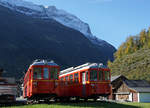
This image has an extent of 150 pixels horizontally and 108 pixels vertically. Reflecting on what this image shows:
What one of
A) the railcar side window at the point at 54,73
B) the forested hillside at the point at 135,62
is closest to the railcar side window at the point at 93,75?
the railcar side window at the point at 54,73

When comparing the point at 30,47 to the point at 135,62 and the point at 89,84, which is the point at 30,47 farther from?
the point at 89,84

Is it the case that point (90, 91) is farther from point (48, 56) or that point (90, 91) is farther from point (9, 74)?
point (48, 56)

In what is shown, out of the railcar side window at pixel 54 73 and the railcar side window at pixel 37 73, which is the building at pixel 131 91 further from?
the railcar side window at pixel 37 73

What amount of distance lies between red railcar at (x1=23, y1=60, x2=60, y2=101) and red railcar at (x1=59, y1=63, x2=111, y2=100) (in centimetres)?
192

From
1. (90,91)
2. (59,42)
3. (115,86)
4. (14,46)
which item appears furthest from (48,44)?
(90,91)

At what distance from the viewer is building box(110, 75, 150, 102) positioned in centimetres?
4838

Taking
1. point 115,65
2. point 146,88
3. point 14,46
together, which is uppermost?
point 14,46

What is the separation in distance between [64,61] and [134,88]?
104 meters

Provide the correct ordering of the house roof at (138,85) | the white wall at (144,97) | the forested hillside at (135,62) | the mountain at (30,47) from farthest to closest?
the mountain at (30,47), the forested hillside at (135,62), the house roof at (138,85), the white wall at (144,97)

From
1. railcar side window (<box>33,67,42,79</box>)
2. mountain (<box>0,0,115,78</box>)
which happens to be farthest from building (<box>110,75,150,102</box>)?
mountain (<box>0,0,115,78</box>)

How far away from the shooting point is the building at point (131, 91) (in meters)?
48.4

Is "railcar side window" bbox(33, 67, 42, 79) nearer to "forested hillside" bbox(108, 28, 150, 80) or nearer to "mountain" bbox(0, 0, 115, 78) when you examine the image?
"forested hillside" bbox(108, 28, 150, 80)

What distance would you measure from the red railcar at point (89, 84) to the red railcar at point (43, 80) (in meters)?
1.92

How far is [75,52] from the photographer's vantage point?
181 m
